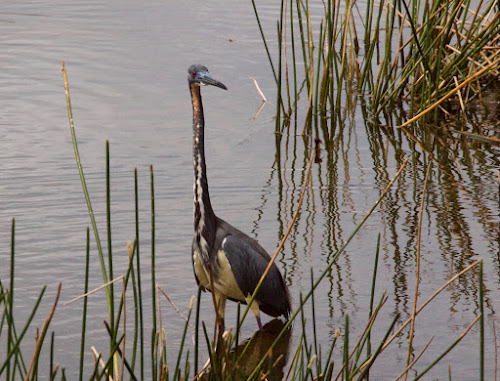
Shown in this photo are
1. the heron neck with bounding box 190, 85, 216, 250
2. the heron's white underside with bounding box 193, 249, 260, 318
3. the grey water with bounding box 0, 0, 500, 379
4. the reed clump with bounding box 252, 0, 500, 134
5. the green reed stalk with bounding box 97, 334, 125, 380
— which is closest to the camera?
the green reed stalk with bounding box 97, 334, 125, 380

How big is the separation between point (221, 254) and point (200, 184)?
38cm

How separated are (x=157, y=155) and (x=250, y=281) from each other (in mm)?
2411

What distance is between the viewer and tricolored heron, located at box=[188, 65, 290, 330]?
413 cm

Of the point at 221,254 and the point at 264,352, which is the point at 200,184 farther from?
the point at 264,352

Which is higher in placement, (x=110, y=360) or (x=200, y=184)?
(x=200, y=184)

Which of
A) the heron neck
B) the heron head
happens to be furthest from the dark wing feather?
the heron head

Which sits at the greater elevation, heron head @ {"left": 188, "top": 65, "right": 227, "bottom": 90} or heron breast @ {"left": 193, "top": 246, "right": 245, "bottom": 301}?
heron head @ {"left": 188, "top": 65, "right": 227, "bottom": 90}

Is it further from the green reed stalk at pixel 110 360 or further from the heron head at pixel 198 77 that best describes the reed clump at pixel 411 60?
the green reed stalk at pixel 110 360

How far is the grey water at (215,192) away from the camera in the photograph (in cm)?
433

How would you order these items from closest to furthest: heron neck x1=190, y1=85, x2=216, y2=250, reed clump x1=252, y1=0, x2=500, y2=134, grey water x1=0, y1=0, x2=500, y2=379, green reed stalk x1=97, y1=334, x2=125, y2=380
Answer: green reed stalk x1=97, y1=334, x2=125, y2=380
heron neck x1=190, y1=85, x2=216, y2=250
grey water x1=0, y1=0, x2=500, y2=379
reed clump x1=252, y1=0, x2=500, y2=134

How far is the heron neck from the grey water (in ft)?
1.49

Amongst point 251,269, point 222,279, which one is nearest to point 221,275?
point 222,279

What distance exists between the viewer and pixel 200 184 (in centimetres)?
406

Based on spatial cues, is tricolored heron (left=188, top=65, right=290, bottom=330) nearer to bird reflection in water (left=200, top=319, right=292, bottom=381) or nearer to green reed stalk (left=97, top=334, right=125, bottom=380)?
bird reflection in water (left=200, top=319, right=292, bottom=381)
